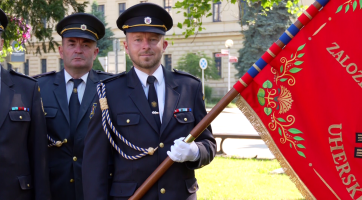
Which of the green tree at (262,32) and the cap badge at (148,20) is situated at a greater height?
the green tree at (262,32)

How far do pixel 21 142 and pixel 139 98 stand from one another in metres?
0.85

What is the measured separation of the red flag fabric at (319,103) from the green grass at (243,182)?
3967 mm

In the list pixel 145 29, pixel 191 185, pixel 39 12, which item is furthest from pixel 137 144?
pixel 39 12

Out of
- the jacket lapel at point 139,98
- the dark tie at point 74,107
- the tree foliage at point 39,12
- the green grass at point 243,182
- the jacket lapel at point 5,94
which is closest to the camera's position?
the jacket lapel at point 139,98

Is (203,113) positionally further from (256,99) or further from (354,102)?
(354,102)

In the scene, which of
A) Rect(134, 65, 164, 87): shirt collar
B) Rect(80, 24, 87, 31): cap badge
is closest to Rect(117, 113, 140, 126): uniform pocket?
Rect(134, 65, 164, 87): shirt collar

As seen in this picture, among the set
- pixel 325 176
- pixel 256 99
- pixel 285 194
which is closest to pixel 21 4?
pixel 285 194

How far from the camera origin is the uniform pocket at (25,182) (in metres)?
Result: 3.12

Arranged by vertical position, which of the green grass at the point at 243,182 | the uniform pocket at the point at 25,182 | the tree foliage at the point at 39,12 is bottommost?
the green grass at the point at 243,182

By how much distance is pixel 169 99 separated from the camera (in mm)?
3129

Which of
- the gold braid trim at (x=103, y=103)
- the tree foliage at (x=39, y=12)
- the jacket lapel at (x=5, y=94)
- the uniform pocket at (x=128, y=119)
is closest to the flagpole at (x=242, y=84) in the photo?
the uniform pocket at (x=128, y=119)

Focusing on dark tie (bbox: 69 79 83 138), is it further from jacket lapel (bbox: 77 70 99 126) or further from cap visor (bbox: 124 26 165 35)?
cap visor (bbox: 124 26 165 35)

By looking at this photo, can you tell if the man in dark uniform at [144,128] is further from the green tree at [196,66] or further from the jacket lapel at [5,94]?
the green tree at [196,66]

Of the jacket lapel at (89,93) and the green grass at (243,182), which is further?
the green grass at (243,182)
